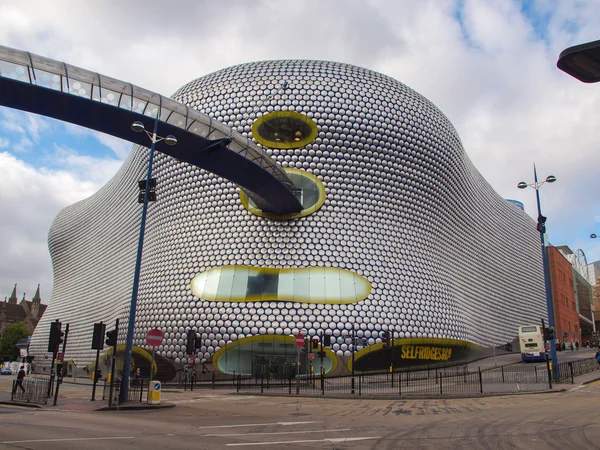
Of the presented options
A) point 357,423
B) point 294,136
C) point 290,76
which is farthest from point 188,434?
point 290,76

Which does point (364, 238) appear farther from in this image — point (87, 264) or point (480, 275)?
point (87, 264)

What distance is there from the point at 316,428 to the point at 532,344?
96.0 feet

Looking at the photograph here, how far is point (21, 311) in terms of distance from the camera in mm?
104062

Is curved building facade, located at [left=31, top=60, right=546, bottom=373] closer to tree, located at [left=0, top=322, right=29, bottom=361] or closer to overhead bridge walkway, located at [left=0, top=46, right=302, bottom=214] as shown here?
overhead bridge walkway, located at [left=0, top=46, right=302, bottom=214]

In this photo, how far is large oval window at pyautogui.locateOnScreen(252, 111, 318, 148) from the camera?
2980 cm

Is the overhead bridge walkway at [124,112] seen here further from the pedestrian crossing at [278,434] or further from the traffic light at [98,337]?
the pedestrian crossing at [278,434]

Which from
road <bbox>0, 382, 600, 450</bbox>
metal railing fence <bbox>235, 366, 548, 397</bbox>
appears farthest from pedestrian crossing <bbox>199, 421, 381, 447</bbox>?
metal railing fence <bbox>235, 366, 548, 397</bbox>

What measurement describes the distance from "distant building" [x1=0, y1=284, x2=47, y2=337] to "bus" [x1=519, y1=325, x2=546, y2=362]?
93684mm

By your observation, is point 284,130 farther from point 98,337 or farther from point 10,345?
point 10,345

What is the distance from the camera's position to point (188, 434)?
777cm

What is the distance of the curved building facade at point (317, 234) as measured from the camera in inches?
1048

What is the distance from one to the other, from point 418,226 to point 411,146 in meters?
5.01

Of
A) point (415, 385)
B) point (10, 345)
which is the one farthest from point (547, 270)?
point (10, 345)

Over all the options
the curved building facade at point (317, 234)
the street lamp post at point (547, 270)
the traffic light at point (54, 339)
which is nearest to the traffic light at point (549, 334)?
the street lamp post at point (547, 270)
